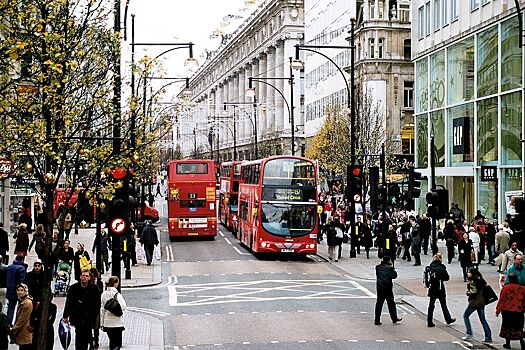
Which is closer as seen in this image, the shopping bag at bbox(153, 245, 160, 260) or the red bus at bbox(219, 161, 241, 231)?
the shopping bag at bbox(153, 245, 160, 260)

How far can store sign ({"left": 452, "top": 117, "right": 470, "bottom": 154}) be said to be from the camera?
4488 centimetres

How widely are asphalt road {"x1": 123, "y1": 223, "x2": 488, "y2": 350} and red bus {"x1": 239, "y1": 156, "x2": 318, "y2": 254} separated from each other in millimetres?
843

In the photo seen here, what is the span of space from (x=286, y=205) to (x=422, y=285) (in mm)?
8126

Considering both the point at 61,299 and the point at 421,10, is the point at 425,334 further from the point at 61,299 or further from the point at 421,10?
the point at 421,10

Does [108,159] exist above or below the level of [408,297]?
above

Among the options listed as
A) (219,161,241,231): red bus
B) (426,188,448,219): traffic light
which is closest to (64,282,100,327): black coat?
(426,188,448,219): traffic light

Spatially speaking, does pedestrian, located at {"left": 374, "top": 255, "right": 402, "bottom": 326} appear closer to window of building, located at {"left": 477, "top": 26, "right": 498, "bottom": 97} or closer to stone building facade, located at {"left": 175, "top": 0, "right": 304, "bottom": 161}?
window of building, located at {"left": 477, "top": 26, "right": 498, "bottom": 97}

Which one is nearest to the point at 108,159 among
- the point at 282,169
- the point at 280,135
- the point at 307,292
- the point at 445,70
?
the point at 307,292

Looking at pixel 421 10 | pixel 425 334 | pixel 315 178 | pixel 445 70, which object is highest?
pixel 421 10

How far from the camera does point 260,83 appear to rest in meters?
112

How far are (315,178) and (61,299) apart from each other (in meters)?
12.9

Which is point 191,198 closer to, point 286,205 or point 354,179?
point 286,205

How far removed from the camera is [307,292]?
2589 centimetres

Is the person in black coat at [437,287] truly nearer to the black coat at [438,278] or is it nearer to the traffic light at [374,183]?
the black coat at [438,278]
